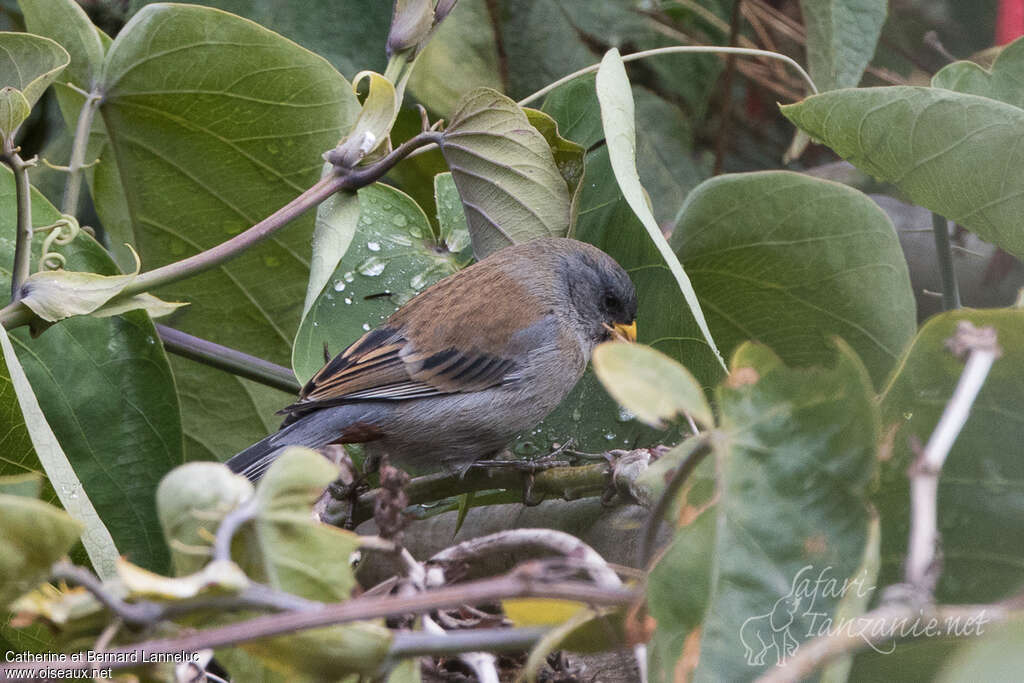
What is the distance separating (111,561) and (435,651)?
0.66 metres

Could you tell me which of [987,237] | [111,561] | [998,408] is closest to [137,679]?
[111,561]

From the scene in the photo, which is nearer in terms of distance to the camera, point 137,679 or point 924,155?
point 137,679

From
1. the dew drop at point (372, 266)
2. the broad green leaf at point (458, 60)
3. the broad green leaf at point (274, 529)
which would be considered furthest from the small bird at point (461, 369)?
the broad green leaf at point (274, 529)

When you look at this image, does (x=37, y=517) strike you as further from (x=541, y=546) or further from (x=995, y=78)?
(x=995, y=78)

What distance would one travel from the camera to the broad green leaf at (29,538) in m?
0.70

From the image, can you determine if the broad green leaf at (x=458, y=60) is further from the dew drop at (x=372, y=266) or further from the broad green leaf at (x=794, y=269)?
the broad green leaf at (x=794, y=269)

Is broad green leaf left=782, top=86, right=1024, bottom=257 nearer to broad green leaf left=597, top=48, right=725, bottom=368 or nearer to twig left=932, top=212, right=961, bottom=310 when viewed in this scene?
twig left=932, top=212, right=961, bottom=310

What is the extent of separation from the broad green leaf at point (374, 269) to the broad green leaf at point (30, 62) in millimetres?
553

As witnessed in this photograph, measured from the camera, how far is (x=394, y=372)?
200 centimetres

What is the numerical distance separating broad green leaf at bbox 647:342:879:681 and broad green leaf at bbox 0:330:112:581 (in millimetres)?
455

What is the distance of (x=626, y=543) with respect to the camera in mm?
1283

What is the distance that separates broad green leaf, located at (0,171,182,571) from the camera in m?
1.54

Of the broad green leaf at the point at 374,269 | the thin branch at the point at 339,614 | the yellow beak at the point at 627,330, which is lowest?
the yellow beak at the point at 627,330

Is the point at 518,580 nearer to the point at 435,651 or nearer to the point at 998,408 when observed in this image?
the point at 435,651
